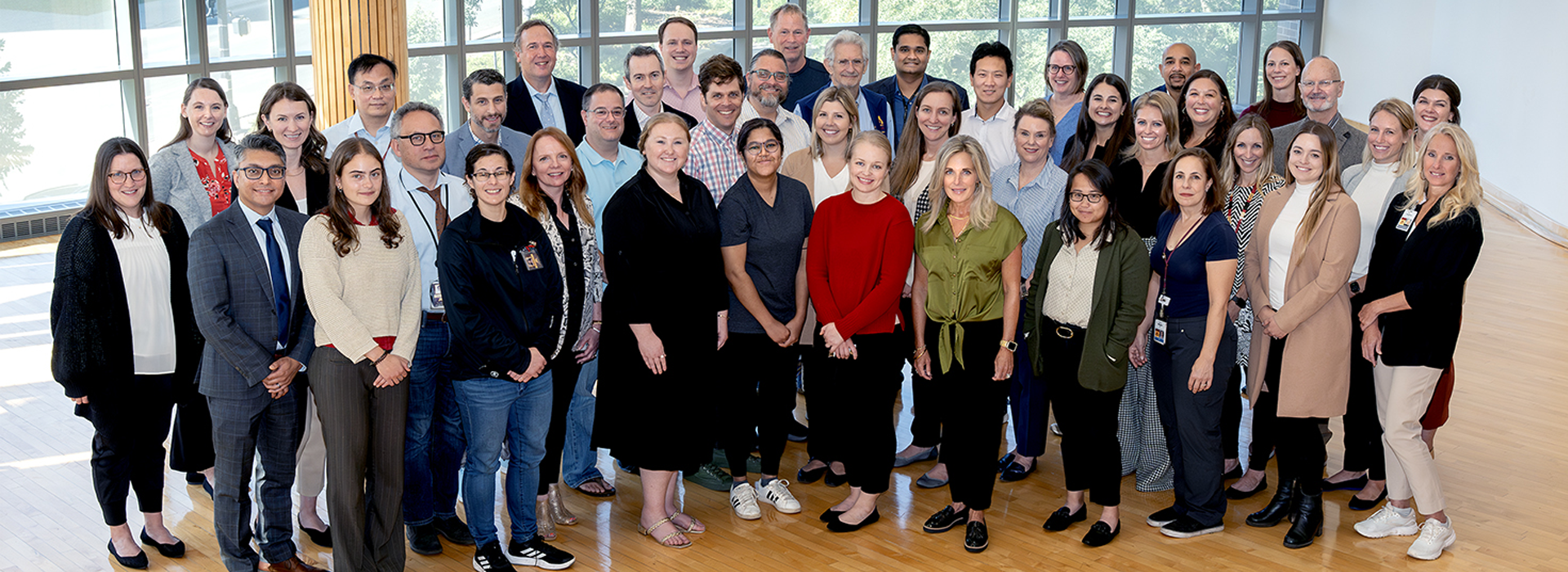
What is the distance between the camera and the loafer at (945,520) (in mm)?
4801

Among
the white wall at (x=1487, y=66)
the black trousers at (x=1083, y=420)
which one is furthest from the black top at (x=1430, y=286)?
the white wall at (x=1487, y=66)

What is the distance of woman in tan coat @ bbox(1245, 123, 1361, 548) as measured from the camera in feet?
14.8

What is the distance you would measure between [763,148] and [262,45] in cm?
756

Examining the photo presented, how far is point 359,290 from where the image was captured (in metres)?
3.88

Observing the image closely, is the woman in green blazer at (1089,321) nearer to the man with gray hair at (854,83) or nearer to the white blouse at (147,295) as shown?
the man with gray hair at (854,83)

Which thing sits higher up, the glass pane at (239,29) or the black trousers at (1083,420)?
the glass pane at (239,29)

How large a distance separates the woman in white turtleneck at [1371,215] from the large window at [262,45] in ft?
24.3

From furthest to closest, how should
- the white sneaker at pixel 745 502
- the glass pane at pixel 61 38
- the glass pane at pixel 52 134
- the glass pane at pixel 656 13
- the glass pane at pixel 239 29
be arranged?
the glass pane at pixel 656 13 → the glass pane at pixel 239 29 → the glass pane at pixel 52 134 → the glass pane at pixel 61 38 → the white sneaker at pixel 745 502

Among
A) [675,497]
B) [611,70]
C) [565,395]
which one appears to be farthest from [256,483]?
[611,70]

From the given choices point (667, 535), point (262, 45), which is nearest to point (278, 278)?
point (667, 535)

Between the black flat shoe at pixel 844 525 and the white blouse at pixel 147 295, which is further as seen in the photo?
the black flat shoe at pixel 844 525

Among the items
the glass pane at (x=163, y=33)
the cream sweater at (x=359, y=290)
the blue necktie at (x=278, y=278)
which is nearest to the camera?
the cream sweater at (x=359, y=290)

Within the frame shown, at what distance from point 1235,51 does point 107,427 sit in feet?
48.3

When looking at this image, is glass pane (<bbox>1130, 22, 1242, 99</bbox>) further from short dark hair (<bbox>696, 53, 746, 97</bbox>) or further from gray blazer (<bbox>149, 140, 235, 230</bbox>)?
gray blazer (<bbox>149, 140, 235, 230</bbox>)
